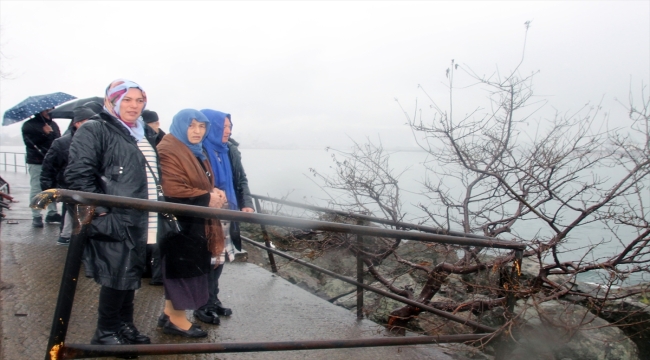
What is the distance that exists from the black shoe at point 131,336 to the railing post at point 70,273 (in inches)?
42.0

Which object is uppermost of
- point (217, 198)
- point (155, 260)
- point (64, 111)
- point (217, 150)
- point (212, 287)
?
point (64, 111)

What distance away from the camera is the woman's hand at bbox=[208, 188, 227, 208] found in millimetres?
3287

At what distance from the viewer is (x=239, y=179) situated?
407cm

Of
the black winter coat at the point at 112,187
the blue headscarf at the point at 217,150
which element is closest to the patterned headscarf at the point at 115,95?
the black winter coat at the point at 112,187

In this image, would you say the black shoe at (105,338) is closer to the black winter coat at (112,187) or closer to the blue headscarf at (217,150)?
the black winter coat at (112,187)

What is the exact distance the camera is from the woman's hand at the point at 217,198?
3.29m

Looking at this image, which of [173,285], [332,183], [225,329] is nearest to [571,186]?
[332,183]

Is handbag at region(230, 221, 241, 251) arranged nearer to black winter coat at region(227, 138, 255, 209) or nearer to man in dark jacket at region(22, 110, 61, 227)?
black winter coat at region(227, 138, 255, 209)

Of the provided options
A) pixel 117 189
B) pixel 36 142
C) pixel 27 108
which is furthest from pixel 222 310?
pixel 27 108

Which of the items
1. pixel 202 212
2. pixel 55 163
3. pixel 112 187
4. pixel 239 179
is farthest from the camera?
pixel 55 163

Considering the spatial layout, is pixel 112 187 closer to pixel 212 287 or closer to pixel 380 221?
pixel 212 287

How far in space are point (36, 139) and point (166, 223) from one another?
4.55 meters

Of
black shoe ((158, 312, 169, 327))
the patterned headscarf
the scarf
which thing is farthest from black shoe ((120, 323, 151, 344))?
the patterned headscarf

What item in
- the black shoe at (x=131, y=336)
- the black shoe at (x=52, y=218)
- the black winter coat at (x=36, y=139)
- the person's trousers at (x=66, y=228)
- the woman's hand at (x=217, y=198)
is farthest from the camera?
the black shoe at (x=52, y=218)
